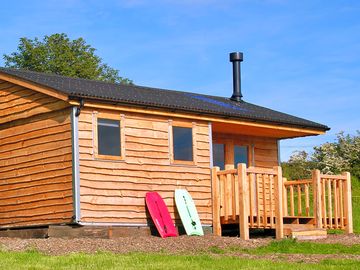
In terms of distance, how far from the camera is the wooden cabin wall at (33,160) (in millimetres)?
20297

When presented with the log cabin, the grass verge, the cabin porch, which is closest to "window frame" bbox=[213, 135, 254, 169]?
the log cabin

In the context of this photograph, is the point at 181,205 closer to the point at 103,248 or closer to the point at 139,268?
the point at 103,248

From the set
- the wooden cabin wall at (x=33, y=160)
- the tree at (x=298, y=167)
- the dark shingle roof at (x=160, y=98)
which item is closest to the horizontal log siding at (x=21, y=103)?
the wooden cabin wall at (x=33, y=160)

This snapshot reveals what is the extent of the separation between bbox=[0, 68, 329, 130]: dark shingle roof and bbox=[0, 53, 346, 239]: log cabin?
0.05m

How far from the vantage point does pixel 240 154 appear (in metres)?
25.8

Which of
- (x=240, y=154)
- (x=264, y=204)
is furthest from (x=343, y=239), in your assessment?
→ (x=240, y=154)

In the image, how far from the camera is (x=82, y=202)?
1978 cm

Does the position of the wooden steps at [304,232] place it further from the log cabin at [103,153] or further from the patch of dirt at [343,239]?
the log cabin at [103,153]

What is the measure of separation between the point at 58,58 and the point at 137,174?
112ft

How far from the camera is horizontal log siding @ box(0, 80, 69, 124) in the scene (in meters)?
20.8

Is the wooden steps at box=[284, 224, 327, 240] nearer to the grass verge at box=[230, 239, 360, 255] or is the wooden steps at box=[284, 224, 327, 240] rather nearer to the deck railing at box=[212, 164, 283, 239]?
the deck railing at box=[212, 164, 283, 239]

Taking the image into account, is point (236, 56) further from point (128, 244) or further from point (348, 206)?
point (128, 244)

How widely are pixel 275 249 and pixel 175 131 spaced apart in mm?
5100

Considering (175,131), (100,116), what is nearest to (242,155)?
(175,131)
